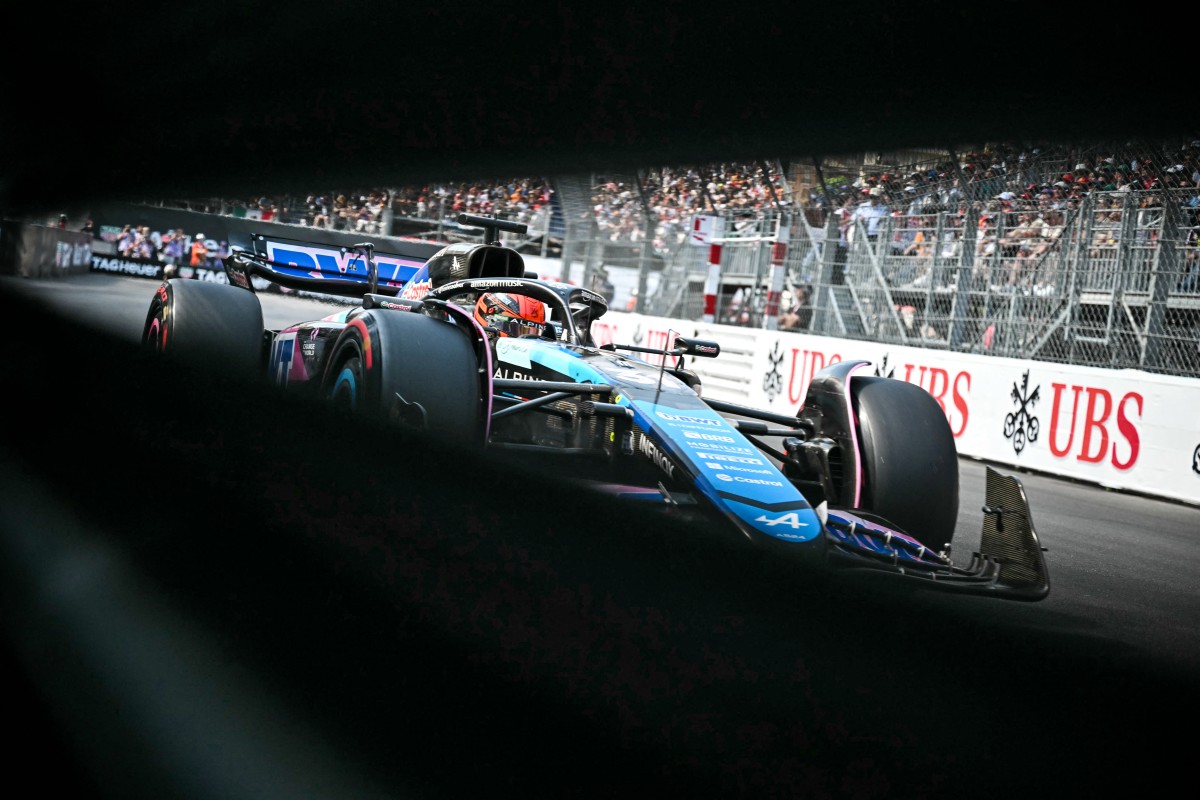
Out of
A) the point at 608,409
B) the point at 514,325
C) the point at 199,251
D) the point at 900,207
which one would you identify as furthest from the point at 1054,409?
the point at 900,207

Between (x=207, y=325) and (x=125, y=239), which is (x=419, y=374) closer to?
(x=207, y=325)

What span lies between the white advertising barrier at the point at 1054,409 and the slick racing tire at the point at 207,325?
3332 millimetres

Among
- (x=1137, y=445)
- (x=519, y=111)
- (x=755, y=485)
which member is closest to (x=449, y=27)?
(x=519, y=111)

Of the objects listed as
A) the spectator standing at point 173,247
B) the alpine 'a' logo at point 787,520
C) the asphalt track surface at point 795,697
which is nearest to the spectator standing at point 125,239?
the spectator standing at point 173,247

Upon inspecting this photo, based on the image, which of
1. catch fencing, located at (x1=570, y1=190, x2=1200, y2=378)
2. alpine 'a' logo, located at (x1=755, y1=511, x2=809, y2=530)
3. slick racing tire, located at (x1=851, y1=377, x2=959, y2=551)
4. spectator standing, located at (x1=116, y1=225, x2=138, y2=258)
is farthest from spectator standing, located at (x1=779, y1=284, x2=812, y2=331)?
spectator standing, located at (x1=116, y1=225, x2=138, y2=258)

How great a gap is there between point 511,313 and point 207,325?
2072 mm

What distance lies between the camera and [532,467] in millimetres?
870

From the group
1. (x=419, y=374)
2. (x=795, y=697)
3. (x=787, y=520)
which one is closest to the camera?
(x=795, y=697)

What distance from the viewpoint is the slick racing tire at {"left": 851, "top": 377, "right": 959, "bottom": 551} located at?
340 centimetres

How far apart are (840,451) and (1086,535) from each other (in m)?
2.39

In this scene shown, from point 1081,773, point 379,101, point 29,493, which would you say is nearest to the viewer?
point 1081,773

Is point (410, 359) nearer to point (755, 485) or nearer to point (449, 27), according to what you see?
point (755, 485)

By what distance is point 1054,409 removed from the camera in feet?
26.7

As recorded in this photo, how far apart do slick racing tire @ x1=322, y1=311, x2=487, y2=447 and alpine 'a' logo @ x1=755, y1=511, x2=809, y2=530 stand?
2.57 feet
